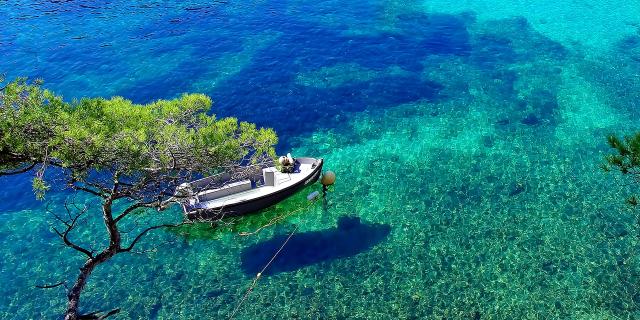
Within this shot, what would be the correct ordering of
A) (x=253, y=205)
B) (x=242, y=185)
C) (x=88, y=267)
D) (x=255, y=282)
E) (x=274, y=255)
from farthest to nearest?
(x=242, y=185) → (x=253, y=205) → (x=274, y=255) → (x=255, y=282) → (x=88, y=267)

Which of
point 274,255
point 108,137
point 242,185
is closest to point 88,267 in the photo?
point 108,137

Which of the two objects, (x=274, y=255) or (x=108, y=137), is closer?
(x=108, y=137)

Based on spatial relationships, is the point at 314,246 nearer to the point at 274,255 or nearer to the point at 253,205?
the point at 274,255

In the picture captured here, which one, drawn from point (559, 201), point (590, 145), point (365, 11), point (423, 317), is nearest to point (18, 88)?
point (423, 317)

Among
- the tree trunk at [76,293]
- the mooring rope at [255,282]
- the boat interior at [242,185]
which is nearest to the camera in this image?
the tree trunk at [76,293]

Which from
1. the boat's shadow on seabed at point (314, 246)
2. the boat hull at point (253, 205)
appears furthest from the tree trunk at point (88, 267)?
the boat's shadow on seabed at point (314, 246)

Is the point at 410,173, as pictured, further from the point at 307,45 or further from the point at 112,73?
the point at 112,73

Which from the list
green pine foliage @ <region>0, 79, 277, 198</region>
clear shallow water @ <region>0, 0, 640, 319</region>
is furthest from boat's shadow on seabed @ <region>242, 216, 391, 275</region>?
green pine foliage @ <region>0, 79, 277, 198</region>

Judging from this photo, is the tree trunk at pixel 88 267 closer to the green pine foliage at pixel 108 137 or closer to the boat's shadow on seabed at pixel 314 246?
the green pine foliage at pixel 108 137
